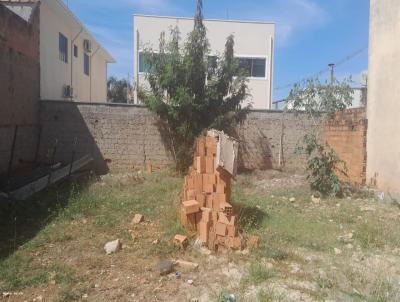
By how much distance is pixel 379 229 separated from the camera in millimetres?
5551

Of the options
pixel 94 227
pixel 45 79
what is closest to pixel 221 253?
pixel 94 227

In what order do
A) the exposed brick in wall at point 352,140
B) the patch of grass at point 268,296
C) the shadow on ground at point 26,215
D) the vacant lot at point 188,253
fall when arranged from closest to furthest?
1. the patch of grass at point 268,296
2. the vacant lot at point 188,253
3. the shadow on ground at point 26,215
4. the exposed brick in wall at point 352,140

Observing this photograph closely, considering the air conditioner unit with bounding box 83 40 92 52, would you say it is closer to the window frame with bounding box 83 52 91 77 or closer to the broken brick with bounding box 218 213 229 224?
the window frame with bounding box 83 52 91 77

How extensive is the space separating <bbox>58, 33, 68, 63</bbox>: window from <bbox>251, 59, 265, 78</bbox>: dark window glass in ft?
28.6

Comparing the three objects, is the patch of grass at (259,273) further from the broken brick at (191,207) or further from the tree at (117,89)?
the tree at (117,89)

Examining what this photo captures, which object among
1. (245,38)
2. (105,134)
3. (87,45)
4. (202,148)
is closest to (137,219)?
(202,148)

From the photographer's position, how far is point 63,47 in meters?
13.3

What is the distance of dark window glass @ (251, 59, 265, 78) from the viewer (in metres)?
18.1

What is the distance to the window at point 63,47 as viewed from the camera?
42.3 ft

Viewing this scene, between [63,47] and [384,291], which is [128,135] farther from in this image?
[384,291]

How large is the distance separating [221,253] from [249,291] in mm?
998

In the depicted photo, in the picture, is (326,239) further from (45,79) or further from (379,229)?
(45,79)

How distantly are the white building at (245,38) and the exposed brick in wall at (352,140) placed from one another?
8011mm

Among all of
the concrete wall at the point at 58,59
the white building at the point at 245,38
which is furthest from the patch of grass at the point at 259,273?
the white building at the point at 245,38
